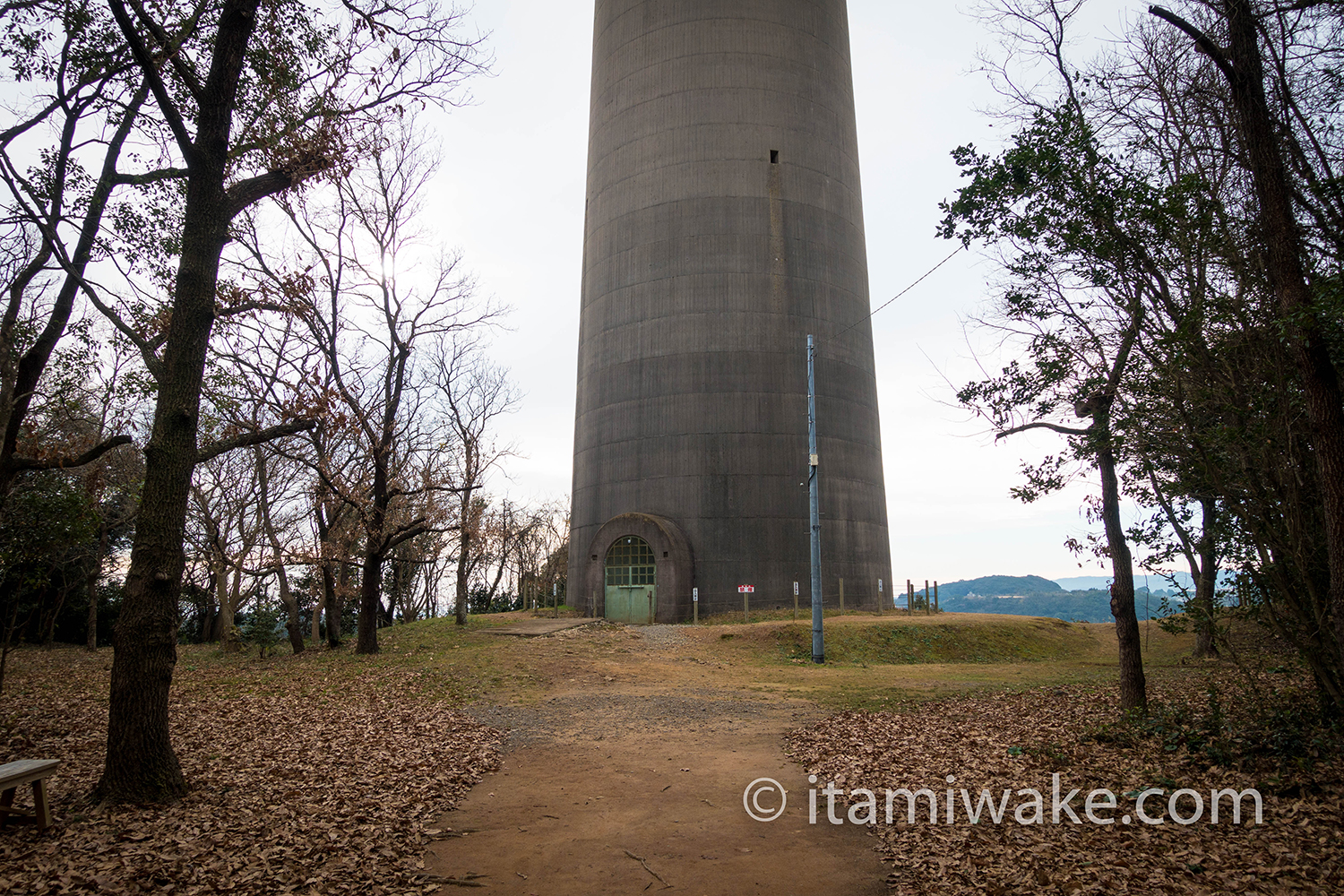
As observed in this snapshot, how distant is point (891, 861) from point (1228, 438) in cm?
532

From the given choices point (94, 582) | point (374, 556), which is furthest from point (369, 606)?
point (94, 582)

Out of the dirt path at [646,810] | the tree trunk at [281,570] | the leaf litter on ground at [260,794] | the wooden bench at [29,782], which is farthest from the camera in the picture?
the tree trunk at [281,570]

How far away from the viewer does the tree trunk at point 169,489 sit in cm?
676

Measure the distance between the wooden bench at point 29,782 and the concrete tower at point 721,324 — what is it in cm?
2041

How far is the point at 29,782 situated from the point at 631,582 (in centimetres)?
2133

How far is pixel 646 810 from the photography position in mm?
7117

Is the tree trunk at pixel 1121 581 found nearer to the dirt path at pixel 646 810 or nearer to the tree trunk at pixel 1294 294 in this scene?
the tree trunk at pixel 1294 294

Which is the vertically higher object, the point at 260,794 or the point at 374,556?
the point at 374,556

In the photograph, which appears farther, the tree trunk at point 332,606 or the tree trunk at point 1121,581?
the tree trunk at point 332,606

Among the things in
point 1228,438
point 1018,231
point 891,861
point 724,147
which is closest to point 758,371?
point 724,147

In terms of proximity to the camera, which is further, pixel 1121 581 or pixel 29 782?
pixel 1121 581

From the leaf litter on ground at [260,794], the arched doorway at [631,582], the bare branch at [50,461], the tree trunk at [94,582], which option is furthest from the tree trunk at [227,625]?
the bare branch at [50,461]

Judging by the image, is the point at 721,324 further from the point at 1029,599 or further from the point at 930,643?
the point at 1029,599

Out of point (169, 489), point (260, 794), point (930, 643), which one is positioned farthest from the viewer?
point (930, 643)
